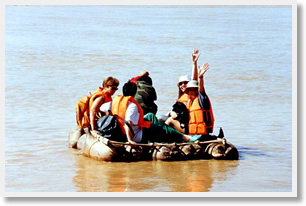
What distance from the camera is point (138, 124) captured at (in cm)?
1145

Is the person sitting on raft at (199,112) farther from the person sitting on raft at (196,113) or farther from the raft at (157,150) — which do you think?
the raft at (157,150)

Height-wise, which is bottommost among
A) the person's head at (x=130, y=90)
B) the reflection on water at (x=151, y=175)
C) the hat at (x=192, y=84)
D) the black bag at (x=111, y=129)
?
the reflection on water at (x=151, y=175)

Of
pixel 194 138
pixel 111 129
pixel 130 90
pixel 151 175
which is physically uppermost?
pixel 130 90

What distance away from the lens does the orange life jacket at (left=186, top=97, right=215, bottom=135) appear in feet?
38.2

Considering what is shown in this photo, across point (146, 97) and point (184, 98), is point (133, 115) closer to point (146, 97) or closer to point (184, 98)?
point (146, 97)

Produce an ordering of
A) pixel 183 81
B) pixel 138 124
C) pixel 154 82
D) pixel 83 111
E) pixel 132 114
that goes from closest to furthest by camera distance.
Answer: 1. pixel 132 114
2. pixel 138 124
3. pixel 183 81
4. pixel 83 111
5. pixel 154 82

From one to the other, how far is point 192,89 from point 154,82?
20.7 feet

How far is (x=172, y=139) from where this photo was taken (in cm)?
1162

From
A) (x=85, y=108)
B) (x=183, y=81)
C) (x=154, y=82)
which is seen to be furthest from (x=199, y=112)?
(x=154, y=82)

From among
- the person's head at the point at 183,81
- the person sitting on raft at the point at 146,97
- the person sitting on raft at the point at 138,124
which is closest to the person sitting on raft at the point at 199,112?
the person sitting on raft at the point at 138,124

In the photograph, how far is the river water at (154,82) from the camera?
35.5 ft

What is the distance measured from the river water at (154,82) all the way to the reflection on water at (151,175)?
0.04 feet

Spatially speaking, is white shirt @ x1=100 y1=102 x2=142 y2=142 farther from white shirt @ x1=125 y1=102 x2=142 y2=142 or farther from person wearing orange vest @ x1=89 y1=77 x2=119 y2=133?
person wearing orange vest @ x1=89 y1=77 x2=119 y2=133

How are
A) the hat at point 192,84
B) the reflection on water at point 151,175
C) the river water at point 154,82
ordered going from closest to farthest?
the reflection on water at point 151,175 < the river water at point 154,82 < the hat at point 192,84
